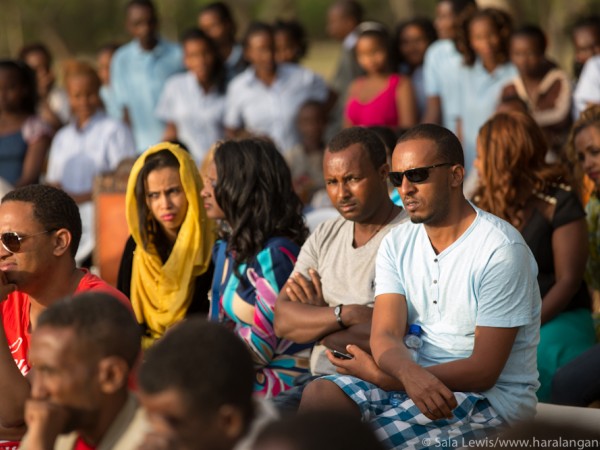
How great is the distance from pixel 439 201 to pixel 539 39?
3.95m

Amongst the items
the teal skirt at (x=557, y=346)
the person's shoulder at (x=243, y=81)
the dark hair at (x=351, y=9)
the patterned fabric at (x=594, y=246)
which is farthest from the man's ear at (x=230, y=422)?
the dark hair at (x=351, y=9)

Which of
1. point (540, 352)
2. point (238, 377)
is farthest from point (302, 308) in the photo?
point (238, 377)

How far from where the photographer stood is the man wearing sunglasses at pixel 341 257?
4355 millimetres

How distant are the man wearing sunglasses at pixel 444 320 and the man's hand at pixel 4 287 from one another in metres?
1.16

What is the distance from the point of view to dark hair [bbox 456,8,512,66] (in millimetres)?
7629

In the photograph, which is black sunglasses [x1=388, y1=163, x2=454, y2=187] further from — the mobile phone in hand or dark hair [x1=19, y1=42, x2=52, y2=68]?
dark hair [x1=19, y1=42, x2=52, y2=68]

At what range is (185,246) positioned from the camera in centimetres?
515

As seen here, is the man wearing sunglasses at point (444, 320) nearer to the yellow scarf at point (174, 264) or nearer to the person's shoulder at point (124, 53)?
the yellow scarf at point (174, 264)

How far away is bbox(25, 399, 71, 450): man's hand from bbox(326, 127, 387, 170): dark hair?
6.31 ft

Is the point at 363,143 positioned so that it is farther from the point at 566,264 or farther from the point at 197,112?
the point at 197,112

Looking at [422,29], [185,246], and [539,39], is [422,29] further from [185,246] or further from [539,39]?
[185,246]

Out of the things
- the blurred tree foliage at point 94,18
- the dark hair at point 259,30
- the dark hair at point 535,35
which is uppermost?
the blurred tree foliage at point 94,18

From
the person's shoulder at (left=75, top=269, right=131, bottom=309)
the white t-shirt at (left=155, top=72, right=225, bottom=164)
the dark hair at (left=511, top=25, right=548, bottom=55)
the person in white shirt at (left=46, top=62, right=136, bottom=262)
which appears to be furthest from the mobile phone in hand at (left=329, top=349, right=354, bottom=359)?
the white t-shirt at (left=155, top=72, right=225, bottom=164)

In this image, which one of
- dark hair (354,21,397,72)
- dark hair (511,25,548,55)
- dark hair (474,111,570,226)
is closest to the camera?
dark hair (474,111,570,226)
